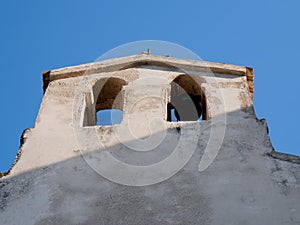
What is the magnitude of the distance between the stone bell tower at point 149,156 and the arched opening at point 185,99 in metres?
0.02

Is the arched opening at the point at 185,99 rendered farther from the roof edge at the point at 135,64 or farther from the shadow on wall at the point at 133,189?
the shadow on wall at the point at 133,189

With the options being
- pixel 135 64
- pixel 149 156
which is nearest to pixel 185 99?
pixel 135 64

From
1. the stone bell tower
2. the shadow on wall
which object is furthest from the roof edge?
the shadow on wall

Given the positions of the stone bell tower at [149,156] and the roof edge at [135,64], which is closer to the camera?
the stone bell tower at [149,156]

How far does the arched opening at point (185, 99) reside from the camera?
1124 cm

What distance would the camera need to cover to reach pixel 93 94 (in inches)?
432

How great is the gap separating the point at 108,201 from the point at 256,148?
2120 mm

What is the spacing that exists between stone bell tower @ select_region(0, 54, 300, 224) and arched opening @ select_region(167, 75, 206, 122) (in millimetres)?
18

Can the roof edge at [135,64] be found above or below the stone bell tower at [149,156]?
above

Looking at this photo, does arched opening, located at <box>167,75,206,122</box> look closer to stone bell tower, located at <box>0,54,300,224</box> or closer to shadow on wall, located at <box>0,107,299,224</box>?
stone bell tower, located at <box>0,54,300,224</box>

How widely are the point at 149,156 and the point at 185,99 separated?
276 cm

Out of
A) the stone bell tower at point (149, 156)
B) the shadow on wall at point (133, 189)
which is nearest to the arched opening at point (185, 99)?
the stone bell tower at point (149, 156)

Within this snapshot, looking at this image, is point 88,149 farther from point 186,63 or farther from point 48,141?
point 186,63

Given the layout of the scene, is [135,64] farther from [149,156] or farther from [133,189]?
[133,189]
